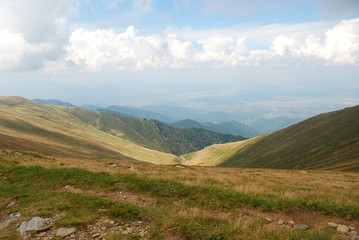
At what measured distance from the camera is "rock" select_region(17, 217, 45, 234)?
9.28 metres

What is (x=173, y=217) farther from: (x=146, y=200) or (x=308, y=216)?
(x=308, y=216)

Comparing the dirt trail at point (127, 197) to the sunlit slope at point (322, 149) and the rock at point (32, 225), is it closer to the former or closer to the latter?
the rock at point (32, 225)

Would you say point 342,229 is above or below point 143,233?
above

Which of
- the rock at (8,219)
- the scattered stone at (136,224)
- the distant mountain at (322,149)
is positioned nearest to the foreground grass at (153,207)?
the rock at (8,219)

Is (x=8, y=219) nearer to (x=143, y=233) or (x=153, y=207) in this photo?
(x=153, y=207)

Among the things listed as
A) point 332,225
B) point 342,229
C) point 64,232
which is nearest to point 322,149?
point 332,225

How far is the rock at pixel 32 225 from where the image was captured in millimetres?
9280

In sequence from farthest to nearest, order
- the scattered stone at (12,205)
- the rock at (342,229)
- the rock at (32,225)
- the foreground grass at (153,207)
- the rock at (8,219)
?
the scattered stone at (12,205) → the rock at (8,219) → the rock at (32,225) → the rock at (342,229) → the foreground grass at (153,207)

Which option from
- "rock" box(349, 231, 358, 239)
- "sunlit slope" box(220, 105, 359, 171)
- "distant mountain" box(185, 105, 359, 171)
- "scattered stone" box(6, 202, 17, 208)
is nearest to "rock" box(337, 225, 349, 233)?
"rock" box(349, 231, 358, 239)

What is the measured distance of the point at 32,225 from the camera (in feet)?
31.3

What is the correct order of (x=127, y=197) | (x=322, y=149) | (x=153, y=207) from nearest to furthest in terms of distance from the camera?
1. (x=153, y=207)
2. (x=127, y=197)
3. (x=322, y=149)

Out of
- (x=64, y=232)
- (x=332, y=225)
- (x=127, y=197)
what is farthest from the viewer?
(x=127, y=197)

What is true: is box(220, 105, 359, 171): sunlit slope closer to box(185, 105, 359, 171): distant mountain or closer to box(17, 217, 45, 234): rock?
box(185, 105, 359, 171): distant mountain

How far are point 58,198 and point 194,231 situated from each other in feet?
30.8
